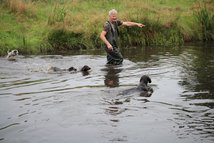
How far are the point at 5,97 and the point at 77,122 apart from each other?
10.9 feet

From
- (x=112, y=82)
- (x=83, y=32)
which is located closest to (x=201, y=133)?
(x=112, y=82)

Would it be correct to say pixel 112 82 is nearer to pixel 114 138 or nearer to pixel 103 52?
pixel 114 138

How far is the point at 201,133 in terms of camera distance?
877cm

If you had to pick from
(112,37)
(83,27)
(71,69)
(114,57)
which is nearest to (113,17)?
(112,37)

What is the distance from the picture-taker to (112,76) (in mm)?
15102

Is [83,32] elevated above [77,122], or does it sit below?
above

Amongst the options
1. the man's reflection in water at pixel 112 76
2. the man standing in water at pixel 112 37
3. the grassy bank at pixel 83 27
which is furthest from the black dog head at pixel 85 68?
the grassy bank at pixel 83 27

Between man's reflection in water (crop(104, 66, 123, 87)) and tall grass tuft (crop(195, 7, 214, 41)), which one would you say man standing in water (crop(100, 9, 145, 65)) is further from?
tall grass tuft (crop(195, 7, 214, 41))

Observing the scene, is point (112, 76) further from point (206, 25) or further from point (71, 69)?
point (206, 25)

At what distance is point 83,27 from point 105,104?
11.7 m

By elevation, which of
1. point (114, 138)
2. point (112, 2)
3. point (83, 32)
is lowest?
point (114, 138)

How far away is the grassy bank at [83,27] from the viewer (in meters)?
21.5

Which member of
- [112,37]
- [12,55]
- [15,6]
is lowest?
[12,55]

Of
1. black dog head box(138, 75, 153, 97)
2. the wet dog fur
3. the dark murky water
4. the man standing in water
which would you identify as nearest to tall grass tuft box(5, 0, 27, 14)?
the dark murky water
